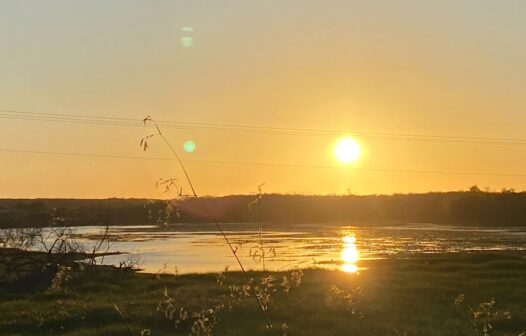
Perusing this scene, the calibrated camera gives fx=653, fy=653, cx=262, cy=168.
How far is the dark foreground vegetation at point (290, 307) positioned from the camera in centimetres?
1389

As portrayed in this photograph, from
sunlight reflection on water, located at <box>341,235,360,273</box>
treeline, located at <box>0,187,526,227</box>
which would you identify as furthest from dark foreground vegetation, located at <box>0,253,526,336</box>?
treeline, located at <box>0,187,526,227</box>

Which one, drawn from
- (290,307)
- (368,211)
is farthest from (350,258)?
(368,211)

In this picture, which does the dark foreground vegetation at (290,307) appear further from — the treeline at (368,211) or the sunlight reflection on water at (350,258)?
the treeline at (368,211)

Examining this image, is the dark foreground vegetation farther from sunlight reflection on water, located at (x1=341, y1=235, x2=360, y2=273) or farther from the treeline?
the treeline

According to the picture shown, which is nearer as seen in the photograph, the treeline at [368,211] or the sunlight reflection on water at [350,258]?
the sunlight reflection on water at [350,258]

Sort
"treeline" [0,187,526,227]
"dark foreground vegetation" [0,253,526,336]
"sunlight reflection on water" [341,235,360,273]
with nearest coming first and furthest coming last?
"dark foreground vegetation" [0,253,526,336] < "sunlight reflection on water" [341,235,360,273] < "treeline" [0,187,526,227]

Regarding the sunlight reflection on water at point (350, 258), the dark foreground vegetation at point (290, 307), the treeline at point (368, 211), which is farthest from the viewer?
the treeline at point (368, 211)

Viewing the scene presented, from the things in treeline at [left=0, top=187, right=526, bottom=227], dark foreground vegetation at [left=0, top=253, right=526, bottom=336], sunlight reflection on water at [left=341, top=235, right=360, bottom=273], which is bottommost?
dark foreground vegetation at [left=0, top=253, right=526, bottom=336]

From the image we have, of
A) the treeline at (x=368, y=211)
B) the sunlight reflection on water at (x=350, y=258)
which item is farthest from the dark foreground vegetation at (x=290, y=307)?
the treeline at (x=368, y=211)

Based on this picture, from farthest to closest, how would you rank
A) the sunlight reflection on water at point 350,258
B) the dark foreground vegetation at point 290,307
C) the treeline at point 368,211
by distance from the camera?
the treeline at point 368,211
the sunlight reflection on water at point 350,258
the dark foreground vegetation at point 290,307

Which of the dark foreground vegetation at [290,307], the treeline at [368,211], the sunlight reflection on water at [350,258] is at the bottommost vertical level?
the dark foreground vegetation at [290,307]

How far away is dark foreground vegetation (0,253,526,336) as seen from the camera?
13.9 meters

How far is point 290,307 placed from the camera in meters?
16.6

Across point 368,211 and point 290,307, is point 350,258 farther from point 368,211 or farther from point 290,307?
point 368,211
